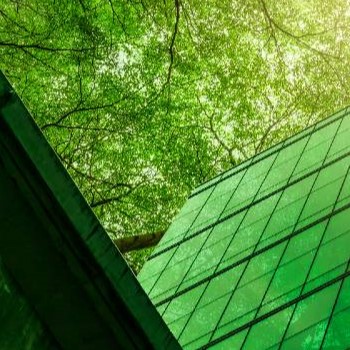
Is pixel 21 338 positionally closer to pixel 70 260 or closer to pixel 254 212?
pixel 70 260

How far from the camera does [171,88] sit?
61.5ft

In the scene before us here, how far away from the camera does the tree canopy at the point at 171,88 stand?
671 inches

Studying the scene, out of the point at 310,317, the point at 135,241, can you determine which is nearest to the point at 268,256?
the point at 310,317

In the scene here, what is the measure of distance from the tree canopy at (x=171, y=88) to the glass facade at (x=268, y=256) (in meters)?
7.14

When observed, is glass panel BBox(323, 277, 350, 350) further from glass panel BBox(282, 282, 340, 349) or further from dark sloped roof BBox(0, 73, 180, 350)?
dark sloped roof BBox(0, 73, 180, 350)

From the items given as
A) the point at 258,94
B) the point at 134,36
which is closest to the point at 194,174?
the point at 258,94

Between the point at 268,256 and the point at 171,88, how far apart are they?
491 inches

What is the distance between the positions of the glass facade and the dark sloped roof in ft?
7.16

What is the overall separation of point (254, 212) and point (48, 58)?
10.1 metres

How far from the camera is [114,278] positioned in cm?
281

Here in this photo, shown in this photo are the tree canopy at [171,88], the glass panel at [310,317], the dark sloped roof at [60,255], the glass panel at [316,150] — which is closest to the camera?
the dark sloped roof at [60,255]

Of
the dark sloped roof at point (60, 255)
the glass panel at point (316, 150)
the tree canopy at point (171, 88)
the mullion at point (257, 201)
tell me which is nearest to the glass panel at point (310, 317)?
the dark sloped roof at point (60, 255)

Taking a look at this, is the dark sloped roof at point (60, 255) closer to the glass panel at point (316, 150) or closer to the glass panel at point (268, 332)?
the glass panel at point (268, 332)

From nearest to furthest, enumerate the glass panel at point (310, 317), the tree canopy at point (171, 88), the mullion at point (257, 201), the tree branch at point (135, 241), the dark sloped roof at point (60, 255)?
1. the dark sloped roof at point (60, 255)
2. the glass panel at point (310, 317)
3. the mullion at point (257, 201)
4. the tree branch at point (135, 241)
5. the tree canopy at point (171, 88)
